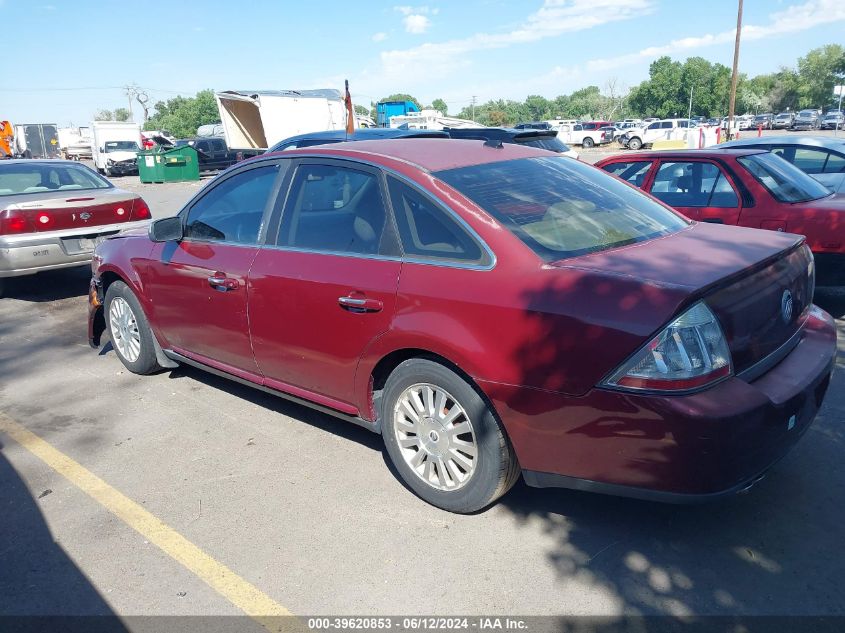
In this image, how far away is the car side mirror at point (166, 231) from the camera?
459 cm

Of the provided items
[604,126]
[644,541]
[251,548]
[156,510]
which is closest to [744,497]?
[644,541]

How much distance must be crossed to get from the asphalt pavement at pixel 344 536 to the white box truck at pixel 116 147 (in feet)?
111

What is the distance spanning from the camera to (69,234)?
25.8 feet

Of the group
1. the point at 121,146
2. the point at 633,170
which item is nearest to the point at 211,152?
the point at 121,146

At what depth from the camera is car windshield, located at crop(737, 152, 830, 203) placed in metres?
6.13

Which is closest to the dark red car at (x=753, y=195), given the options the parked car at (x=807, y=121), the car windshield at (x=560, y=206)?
the car windshield at (x=560, y=206)

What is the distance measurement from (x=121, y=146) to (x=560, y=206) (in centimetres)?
3631

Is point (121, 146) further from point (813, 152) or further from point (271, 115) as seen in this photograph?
point (813, 152)

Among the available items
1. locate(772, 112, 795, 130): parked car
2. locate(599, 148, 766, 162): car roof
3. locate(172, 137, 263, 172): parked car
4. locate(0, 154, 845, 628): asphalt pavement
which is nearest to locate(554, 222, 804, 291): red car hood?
locate(0, 154, 845, 628): asphalt pavement

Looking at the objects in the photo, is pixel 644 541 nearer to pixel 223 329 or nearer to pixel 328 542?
pixel 328 542

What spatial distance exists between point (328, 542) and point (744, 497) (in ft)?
6.53

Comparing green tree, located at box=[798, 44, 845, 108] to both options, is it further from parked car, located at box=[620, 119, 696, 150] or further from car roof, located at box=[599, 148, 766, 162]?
car roof, located at box=[599, 148, 766, 162]

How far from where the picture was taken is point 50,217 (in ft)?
25.5

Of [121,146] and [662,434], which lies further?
[121,146]
